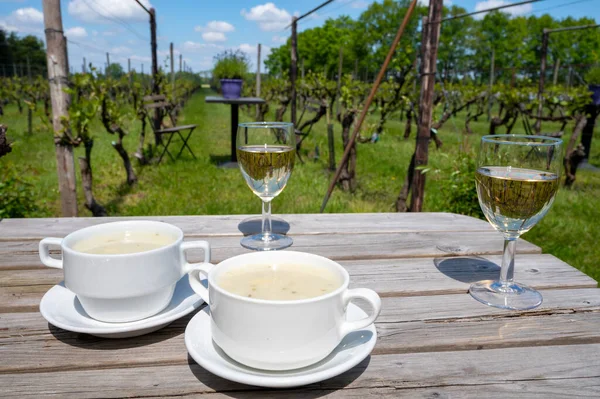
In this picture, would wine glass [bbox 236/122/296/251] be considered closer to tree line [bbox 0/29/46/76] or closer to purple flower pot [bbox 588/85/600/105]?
purple flower pot [bbox 588/85/600/105]

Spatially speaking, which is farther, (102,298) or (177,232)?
(177,232)

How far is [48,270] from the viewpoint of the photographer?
1306mm

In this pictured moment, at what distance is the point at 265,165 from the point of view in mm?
1521

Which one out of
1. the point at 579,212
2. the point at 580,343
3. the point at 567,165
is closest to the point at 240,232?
the point at 580,343

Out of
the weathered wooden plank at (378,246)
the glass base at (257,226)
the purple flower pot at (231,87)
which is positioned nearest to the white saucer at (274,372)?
the weathered wooden plank at (378,246)

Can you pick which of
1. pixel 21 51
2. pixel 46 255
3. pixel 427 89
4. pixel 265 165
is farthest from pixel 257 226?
pixel 21 51

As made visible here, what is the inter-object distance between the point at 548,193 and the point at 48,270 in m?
1.31

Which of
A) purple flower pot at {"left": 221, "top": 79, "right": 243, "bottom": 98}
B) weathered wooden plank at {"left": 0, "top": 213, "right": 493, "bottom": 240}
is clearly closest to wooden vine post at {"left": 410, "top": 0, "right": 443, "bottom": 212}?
weathered wooden plank at {"left": 0, "top": 213, "right": 493, "bottom": 240}

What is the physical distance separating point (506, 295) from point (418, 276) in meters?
0.23

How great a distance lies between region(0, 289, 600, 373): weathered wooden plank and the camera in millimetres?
855

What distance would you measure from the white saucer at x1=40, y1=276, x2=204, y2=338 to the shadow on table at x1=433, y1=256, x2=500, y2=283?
734 millimetres

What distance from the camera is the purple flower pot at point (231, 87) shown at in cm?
921

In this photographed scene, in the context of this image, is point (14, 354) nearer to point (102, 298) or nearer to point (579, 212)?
point (102, 298)

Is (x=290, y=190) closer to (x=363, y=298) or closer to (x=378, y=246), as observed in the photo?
Answer: (x=378, y=246)
